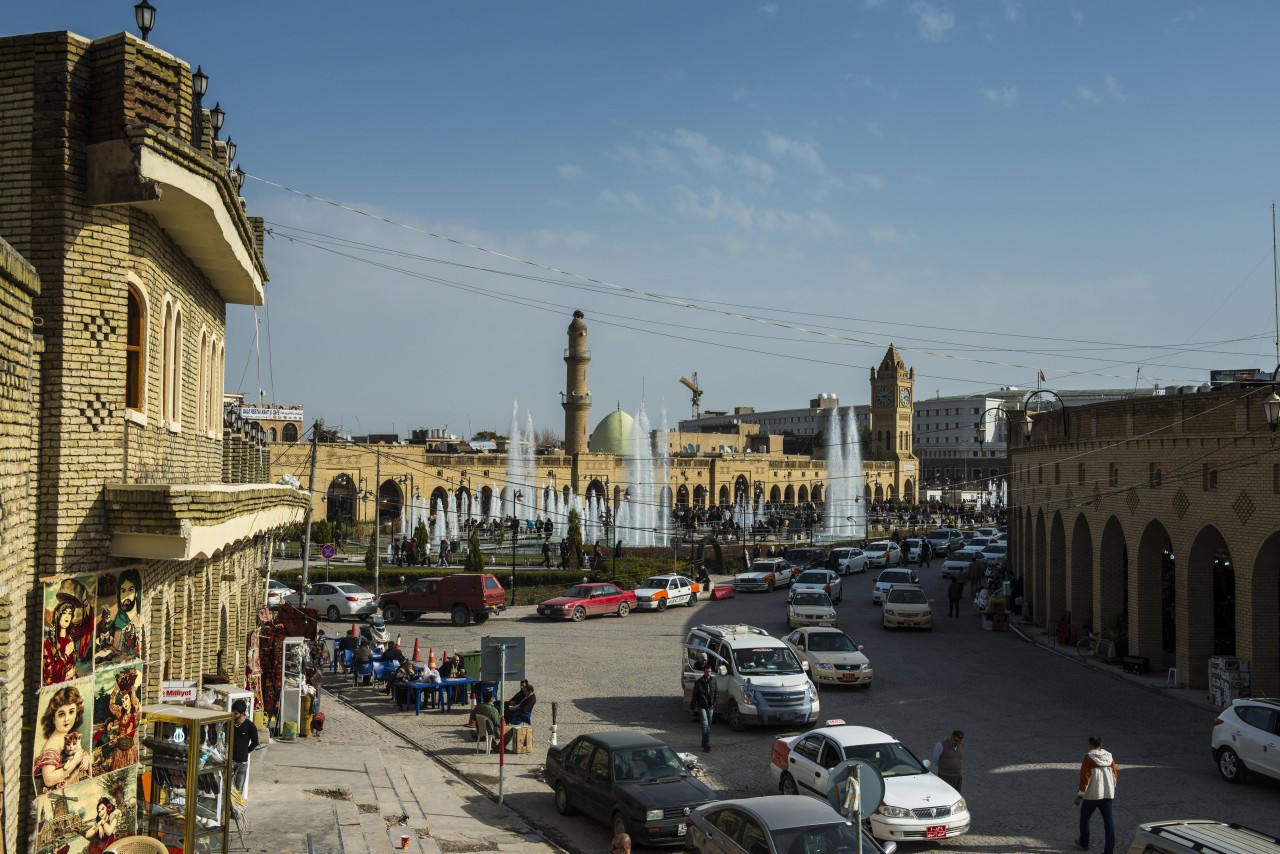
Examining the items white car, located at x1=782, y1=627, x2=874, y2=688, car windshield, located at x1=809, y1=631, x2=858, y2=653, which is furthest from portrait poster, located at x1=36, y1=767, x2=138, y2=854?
car windshield, located at x1=809, y1=631, x2=858, y2=653

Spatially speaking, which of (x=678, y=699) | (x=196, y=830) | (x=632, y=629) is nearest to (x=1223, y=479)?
(x=678, y=699)

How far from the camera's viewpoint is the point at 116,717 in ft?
30.8

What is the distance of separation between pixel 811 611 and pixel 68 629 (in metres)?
22.8

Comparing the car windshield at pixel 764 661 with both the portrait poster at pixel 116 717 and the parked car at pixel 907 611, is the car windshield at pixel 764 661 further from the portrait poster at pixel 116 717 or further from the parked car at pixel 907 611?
the parked car at pixel 907 611

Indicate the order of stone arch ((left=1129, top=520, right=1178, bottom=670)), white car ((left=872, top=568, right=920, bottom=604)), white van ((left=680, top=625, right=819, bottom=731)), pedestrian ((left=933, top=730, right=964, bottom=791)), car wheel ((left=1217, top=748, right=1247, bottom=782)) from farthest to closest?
white car ((left=872, top=568, right=920, bottom=604))
stone arch ((left=1129, top=520, right=1178, bottom=670))
white van ((left=680, top=625, right=819, bottom=731))
car wheel ((left=1217, top=748, right=1247, bottom=782))
pedestrian ((left=933, top=730, right=964, bottom=791))

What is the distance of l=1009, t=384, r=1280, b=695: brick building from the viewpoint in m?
20.0

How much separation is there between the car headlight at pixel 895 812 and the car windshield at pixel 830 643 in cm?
989

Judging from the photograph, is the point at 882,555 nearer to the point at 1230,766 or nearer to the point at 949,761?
the point at 1230,766

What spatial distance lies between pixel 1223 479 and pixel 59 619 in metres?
19.7

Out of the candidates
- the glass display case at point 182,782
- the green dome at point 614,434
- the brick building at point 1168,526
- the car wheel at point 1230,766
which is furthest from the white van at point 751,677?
the green dome at point 614,434

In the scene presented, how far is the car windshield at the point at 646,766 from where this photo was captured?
Result: 13.5 meters

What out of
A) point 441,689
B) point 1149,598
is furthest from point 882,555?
point 441,689

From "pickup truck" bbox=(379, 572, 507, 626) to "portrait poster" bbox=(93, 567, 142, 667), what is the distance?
73.7ft

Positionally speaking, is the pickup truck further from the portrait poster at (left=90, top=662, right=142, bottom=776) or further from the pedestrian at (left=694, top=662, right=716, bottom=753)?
the portrait poster at (left=90, top=662, right=142, bottom=776)
